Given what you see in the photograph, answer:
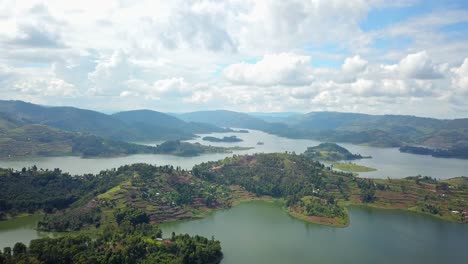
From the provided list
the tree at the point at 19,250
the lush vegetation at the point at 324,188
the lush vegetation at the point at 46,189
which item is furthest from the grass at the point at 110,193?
the tree at the point at 19,250

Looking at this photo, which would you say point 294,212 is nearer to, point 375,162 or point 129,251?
point 129,251

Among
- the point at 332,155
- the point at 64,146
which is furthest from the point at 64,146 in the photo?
the point at 332,155

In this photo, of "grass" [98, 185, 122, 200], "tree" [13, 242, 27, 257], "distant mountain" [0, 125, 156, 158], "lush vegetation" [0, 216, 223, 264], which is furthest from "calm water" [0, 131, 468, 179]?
"tree" [13, 242, 27, 257]

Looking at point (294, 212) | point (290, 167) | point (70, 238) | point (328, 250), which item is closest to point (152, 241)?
point (70, 238)

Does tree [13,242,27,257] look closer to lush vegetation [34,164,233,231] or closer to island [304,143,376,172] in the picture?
lush vegetation [34,164,233,231]

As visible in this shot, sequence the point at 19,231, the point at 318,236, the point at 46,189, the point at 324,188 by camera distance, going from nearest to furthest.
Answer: the point at 19,231
the point at 318,236
the point at 46,189
the point at 324,188

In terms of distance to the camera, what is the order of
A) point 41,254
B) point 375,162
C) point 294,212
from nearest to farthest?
1. point 41,254
2. point 294,212
3. point 375,162

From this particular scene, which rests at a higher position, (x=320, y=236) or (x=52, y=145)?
(x=52, y=145)

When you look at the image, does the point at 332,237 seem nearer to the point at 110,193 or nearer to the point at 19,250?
the point at 110,193
